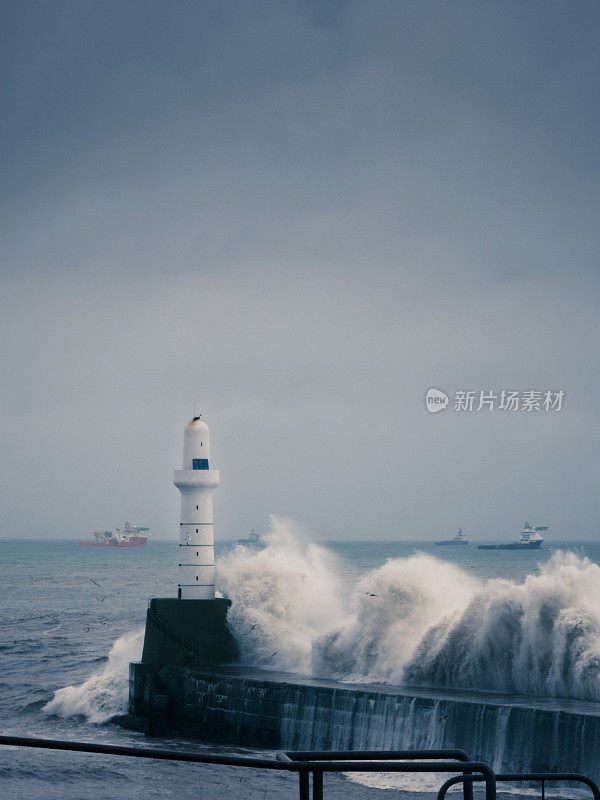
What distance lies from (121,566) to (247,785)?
96.9 metres

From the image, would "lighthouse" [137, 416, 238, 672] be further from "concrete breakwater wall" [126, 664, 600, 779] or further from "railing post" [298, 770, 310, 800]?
"railing post" [298, 770, 310, 800]

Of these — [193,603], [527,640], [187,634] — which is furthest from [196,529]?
[527,640]

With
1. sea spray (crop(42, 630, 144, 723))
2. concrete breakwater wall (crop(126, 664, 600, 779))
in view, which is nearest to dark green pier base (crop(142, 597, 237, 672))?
concrete breakwater wall (crop(126, 664, 600, 779))

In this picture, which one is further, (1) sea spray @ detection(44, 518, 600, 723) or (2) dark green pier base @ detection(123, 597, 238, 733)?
(2) dark green pier base @ detection(123, 597, 238, 733)

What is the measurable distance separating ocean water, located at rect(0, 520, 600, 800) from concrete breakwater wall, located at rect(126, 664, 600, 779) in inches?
26.5

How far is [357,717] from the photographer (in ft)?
55.8

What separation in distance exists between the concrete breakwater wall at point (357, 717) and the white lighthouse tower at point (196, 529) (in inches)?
110

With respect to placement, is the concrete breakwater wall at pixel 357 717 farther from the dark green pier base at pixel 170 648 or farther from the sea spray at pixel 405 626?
the sea spray at pixel 405 626

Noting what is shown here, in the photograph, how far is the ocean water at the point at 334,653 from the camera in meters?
16.7

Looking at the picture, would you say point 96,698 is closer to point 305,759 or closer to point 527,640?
point 527,640

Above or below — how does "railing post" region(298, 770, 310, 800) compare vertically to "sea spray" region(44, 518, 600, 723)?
above

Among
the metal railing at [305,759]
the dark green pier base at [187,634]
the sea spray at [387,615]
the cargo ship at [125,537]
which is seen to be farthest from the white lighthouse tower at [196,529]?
the cargo ship at [125,537]

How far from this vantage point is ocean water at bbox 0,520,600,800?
16719 millimetres

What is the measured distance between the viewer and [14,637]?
40.9 m
